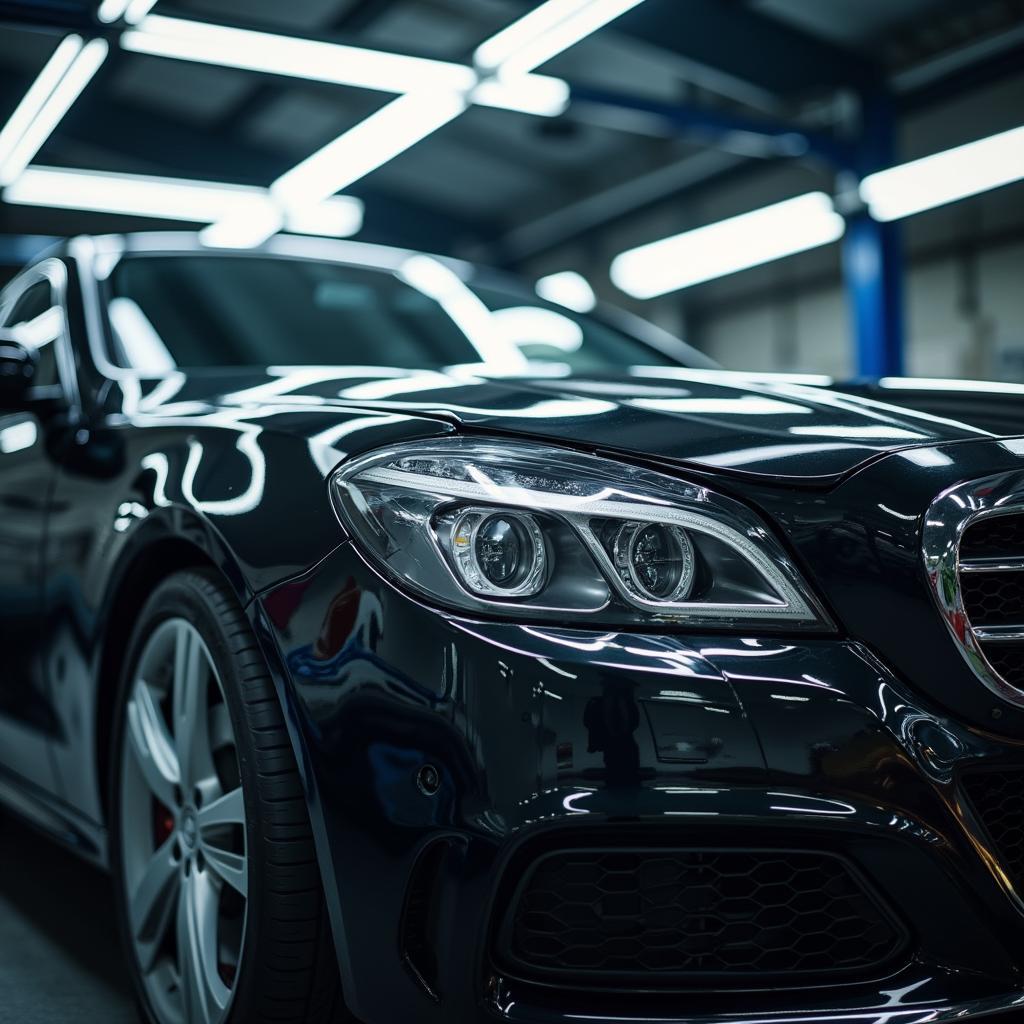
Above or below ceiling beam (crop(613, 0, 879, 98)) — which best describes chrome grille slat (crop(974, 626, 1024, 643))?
below

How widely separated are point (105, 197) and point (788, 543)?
11888mm

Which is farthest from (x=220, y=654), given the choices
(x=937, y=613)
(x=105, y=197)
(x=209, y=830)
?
(x=105, y=197)

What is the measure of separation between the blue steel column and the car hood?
8.71 meters

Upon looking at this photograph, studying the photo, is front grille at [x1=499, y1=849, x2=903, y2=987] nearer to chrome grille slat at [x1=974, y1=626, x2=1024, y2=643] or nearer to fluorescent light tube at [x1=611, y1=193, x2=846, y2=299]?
chrome grille slat at [x1=974, y1=626, x2=1024, y2=643]

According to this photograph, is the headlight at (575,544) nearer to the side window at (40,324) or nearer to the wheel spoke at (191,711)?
the wheel spoke at (191,711)

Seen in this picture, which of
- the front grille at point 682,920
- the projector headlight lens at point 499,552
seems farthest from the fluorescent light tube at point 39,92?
the front grille at point 682,920

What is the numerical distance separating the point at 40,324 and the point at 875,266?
8.64 m

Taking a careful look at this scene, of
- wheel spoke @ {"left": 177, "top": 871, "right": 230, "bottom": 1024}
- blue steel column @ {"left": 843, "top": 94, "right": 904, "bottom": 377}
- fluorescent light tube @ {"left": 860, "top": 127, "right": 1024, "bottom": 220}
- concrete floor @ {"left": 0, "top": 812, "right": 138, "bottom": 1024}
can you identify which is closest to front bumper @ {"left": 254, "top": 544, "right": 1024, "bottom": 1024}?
wheel spoke @ {"left": 177, "top": 871, "right": 230, "bottom": 1024}

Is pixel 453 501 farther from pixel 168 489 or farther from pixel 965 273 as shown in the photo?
pixel 965 273

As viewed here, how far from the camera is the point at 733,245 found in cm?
1227

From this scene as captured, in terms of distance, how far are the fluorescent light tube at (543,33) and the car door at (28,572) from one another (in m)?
4.83

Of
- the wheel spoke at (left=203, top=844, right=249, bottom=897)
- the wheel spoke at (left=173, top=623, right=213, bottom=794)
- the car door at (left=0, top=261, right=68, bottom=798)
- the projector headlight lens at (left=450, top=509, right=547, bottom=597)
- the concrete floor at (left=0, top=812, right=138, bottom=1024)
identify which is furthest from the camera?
the car door at (left=0, top=261, right=68, bottom=798)

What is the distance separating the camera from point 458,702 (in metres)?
1.12

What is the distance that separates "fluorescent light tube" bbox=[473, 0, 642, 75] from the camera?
654cm
